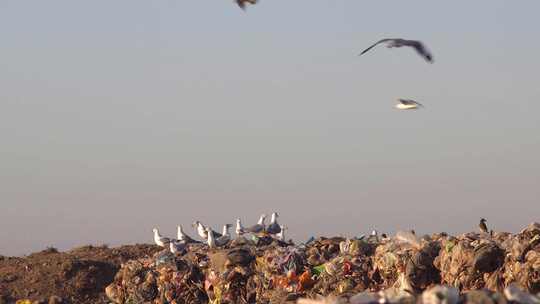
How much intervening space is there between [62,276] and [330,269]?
11943 millimetres

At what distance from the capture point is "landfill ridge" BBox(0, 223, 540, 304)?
14.1m

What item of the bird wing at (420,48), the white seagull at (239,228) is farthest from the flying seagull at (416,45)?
the white seagull at (239,228)

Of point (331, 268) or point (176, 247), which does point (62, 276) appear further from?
point (331, 268)

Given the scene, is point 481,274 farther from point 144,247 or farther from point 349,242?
point 144,247

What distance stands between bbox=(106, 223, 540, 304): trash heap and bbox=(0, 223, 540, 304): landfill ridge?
0.01 m

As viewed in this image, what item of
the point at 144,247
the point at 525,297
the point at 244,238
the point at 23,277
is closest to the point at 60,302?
the point at 525,297

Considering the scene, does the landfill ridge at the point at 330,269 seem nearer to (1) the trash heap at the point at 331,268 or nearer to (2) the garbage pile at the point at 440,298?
(1) the trash heap at the point at 331,268

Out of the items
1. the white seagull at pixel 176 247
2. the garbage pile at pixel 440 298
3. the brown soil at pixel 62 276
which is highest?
the white seagull at pixel 176 247

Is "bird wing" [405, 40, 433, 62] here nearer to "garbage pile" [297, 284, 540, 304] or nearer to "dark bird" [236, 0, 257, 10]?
"dark bird" [236, 0, 257, 10]

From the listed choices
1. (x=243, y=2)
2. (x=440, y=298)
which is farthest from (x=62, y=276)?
(x=440, y=298)

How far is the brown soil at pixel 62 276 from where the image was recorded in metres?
25.5

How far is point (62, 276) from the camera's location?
2623 centimetres

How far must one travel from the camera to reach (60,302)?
11734 mm

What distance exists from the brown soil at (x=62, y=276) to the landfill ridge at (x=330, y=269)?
555 cm
